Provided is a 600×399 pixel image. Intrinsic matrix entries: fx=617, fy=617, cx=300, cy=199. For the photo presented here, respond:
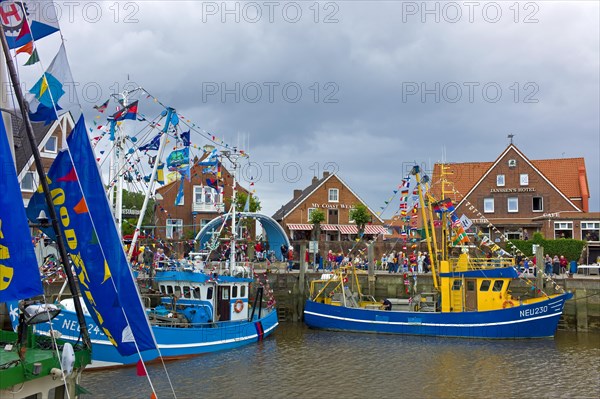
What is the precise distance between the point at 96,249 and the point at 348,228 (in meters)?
46.4

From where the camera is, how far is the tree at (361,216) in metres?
53.6

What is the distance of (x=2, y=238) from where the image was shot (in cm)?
962

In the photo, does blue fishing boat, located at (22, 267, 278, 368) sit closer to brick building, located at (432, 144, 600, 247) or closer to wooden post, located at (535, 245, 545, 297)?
→ wooden post, located at (535, 245, 545, 297)

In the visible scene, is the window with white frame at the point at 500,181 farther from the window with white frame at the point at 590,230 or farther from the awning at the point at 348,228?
the awning at the point at 348,228

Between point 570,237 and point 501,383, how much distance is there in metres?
29.4

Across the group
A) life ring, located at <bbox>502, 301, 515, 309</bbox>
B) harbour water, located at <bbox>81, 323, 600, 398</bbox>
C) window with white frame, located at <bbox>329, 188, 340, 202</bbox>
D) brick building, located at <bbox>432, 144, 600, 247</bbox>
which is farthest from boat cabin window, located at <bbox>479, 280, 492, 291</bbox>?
window with white frame, located at <bbox>329, 188, 340, 202</bbox>

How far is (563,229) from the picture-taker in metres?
46.5

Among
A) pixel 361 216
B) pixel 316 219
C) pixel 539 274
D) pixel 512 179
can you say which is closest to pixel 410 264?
pixel 539 274

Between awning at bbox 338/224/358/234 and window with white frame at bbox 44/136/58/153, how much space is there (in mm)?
27460

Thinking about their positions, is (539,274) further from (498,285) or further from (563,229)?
(563,229)

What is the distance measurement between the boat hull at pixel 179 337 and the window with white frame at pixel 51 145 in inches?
666

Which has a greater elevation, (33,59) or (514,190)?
(514,190)

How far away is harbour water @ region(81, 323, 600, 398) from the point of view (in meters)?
19.0

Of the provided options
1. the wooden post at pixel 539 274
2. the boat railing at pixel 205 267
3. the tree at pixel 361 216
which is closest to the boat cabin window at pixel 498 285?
the wooden post at pixel 539 274
